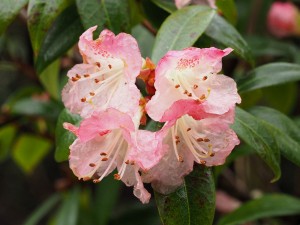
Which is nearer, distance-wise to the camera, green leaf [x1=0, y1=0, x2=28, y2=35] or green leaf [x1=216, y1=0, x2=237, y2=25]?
green leaf [x1=0, y1=0, x2=28, y2=35]

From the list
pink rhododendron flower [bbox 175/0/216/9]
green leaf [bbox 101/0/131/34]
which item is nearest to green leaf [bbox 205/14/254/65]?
pink rhododendron flower [bbox 175/0/216/9]

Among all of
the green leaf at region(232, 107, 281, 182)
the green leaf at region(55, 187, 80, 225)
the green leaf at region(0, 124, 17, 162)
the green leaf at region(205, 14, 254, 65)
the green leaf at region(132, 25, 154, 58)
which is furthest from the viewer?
the green leaf at region(0, 124, 17, 162)

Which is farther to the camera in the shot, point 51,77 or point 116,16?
point 51,77

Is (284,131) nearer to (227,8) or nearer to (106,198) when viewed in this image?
(227,8)

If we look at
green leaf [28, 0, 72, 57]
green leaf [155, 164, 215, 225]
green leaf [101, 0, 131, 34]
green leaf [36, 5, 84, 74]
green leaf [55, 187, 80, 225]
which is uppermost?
green leaf [28, 0, 72, 57]

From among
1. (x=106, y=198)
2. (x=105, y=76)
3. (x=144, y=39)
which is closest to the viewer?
(x=105, y=76)

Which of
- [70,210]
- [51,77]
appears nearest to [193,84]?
[51,77]

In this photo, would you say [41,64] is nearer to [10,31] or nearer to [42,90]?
[42,90]

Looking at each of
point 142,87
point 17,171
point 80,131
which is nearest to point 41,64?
point 142,87

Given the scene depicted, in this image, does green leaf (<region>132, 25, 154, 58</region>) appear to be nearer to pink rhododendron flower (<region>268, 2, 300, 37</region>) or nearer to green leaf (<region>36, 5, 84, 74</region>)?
green leaf (<region>36, 5, 84, 74</region>)
